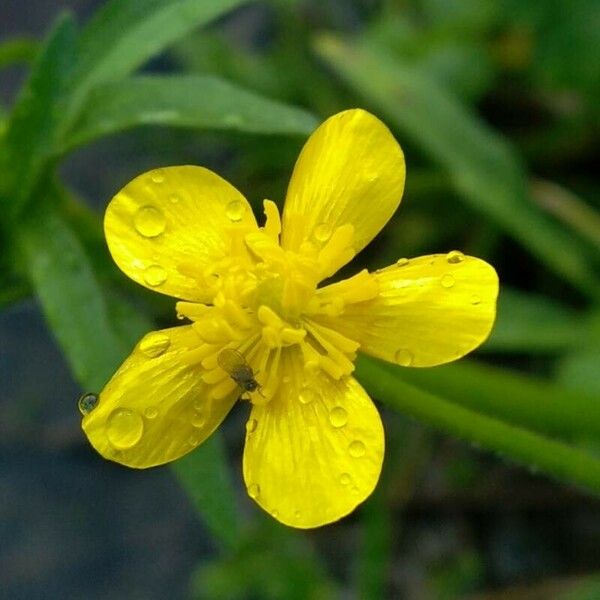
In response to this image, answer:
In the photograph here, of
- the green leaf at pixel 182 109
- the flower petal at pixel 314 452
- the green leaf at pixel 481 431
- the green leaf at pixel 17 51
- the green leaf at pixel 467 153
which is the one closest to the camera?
the flower petal at pixel 314 452

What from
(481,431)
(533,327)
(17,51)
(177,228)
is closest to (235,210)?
(177,228)

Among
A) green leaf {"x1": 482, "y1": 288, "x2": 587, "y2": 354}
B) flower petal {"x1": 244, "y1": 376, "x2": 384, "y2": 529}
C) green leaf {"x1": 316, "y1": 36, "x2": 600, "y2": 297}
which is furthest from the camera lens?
green leaf {"x1": 316, "y1": 36, "x2": 600, "y2": 297}

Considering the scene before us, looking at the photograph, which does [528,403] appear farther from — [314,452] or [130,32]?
[130,32]

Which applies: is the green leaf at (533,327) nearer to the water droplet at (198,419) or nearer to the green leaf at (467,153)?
the green leaf at (467,153)

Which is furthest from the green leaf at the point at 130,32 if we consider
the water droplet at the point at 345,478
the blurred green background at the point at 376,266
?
the water droplet at the point at 345,478

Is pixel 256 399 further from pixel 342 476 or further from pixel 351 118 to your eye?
pixel 351 118

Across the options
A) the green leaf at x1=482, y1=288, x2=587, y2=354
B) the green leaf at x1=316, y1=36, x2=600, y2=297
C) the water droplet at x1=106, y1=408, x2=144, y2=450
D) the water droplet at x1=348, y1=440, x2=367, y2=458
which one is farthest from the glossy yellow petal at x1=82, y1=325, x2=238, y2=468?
the green leaf at x1=316, y1=36, x2=600, y2=297

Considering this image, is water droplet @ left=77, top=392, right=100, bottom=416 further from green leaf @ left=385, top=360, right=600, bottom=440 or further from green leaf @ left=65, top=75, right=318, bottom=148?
green leaf @ left=385, top=360, right=600, bottom=440

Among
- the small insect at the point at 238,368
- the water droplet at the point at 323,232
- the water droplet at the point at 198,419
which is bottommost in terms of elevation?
the water droplet at the point at 198,419
